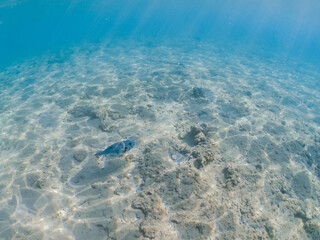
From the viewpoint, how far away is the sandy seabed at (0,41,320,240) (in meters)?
4.07

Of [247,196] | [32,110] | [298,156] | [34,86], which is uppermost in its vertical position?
[247,196]

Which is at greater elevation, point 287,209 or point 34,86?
point 287,209

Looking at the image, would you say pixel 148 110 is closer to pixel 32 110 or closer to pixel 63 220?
pixel 63 220

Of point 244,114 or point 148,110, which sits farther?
point 244,114

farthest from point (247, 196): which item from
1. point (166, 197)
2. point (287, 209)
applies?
point (166, 197)

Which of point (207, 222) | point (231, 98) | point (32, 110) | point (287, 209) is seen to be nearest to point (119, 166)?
point (207, 222)

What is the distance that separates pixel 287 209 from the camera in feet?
15.8

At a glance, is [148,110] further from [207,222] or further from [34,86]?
[34,86]

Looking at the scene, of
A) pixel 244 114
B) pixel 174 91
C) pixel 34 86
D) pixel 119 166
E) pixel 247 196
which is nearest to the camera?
pixel 247 196

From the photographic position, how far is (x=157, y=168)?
5.25 meters

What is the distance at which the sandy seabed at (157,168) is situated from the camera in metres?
4.07

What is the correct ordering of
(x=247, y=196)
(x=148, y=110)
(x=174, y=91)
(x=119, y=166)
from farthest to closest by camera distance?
(x=174, y=91)
(x=148, y=110)
(x=119, y=166)
(x=247, y=196)

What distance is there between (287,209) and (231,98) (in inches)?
295

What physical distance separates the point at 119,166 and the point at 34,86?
13066 millimetres
